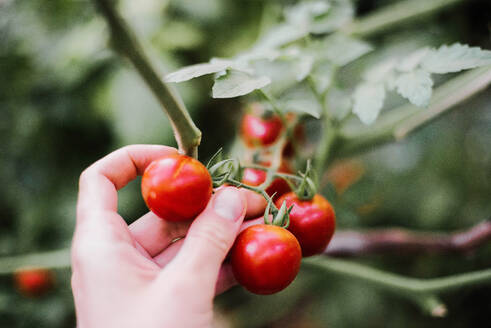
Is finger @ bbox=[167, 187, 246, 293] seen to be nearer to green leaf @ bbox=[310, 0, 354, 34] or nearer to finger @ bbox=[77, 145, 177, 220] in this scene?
finger @ bbox=[77, 145, 177, 220]

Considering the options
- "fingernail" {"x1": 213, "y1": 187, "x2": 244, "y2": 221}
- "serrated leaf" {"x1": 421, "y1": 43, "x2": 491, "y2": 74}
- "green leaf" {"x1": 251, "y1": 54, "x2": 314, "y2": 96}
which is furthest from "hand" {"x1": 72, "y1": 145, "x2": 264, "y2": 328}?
"serrated leaf" {"x1": 421, "y1": 43, "x2": 491, "y2": 74}

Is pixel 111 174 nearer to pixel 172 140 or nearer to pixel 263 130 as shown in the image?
pixel 263 130

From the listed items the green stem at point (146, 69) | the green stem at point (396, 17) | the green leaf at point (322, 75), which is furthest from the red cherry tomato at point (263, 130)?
the green stem at point (396, 17)

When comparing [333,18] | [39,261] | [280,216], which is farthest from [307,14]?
[39,261]

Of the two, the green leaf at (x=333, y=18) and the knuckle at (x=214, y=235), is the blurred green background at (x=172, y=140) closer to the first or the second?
the green leaf at (x=333, y=18)

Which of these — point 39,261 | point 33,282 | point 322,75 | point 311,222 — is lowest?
point 33,282

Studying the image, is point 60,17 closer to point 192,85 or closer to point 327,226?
point 192,85
